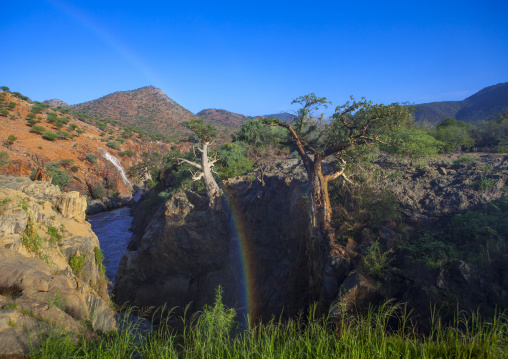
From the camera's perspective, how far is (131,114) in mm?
85375

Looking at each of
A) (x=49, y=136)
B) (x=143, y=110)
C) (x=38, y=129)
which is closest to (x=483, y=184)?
(x=49, y=136)

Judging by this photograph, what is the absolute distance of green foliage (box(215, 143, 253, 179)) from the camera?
17.4 m

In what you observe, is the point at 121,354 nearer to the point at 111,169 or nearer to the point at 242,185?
the point at 242,185

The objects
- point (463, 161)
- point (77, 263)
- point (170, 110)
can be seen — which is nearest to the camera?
point (77, 263)

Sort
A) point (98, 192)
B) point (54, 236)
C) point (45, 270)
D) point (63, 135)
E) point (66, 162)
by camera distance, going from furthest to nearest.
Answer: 1. point (63, 135)
2. point (66, 162)
3. point (98, 192)
4. point (54, 236)
5. point (45, 270)

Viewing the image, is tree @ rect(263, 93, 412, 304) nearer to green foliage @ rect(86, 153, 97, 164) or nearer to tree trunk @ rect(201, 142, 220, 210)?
tree trunk @ rect(201, 142, 220, 210)

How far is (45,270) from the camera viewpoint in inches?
267

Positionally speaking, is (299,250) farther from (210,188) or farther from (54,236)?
(54,236)

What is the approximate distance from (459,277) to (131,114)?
92194mm

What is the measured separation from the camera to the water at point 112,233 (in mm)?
18578

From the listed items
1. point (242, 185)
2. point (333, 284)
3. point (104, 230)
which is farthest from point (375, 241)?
point (104, 230)

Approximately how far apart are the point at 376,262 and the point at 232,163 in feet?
42.1

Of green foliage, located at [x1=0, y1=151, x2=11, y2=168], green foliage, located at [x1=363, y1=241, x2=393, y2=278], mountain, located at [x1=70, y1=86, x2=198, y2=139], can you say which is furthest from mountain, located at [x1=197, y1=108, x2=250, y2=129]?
green foliage, located at [x1=363, y1=241, x2=393, y2=278]

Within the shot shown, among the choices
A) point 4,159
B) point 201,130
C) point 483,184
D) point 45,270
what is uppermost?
point 201,130
